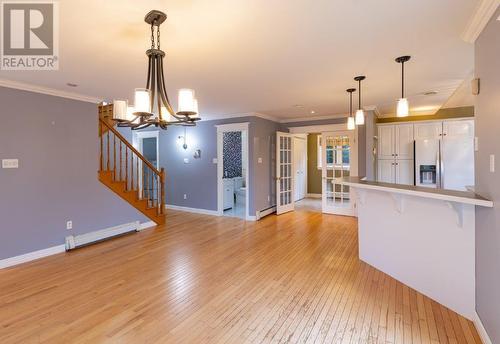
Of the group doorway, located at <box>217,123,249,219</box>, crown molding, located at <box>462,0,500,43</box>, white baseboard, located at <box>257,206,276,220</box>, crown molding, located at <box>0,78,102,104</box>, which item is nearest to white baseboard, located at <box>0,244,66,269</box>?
crown molding, located at <box>0,78,102,104</box>

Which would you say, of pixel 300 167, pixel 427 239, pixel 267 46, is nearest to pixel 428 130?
pixel 300 167

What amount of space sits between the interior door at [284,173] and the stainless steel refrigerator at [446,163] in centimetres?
284

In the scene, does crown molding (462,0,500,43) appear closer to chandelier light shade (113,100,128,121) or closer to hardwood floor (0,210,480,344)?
hardwood floor (0,210,480,344)

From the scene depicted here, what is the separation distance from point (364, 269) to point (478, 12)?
2.70 m

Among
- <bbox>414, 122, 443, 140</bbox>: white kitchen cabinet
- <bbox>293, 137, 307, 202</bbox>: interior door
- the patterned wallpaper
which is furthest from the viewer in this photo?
<bbox>293, 137, 307, 202</bbox>: interior door

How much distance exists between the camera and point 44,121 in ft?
12.2

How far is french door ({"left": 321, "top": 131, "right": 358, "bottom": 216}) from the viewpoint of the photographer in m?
5.97

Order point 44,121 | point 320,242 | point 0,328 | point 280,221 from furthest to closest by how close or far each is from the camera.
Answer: point 280,221
point 320,242
point 44,121
point 0,328

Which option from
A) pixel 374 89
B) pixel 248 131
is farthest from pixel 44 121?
pixel 374 89

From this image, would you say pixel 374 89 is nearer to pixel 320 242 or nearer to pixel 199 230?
pixel 320 242

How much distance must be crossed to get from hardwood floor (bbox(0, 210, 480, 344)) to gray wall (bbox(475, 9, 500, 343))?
0.34m

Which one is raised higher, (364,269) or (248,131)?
(248,131)

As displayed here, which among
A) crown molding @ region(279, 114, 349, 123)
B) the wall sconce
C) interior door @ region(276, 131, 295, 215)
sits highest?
crown molding @ region(279, 114, 349, 123)

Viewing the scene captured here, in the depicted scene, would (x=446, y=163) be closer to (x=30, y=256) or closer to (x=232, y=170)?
(x=232, y=170)
